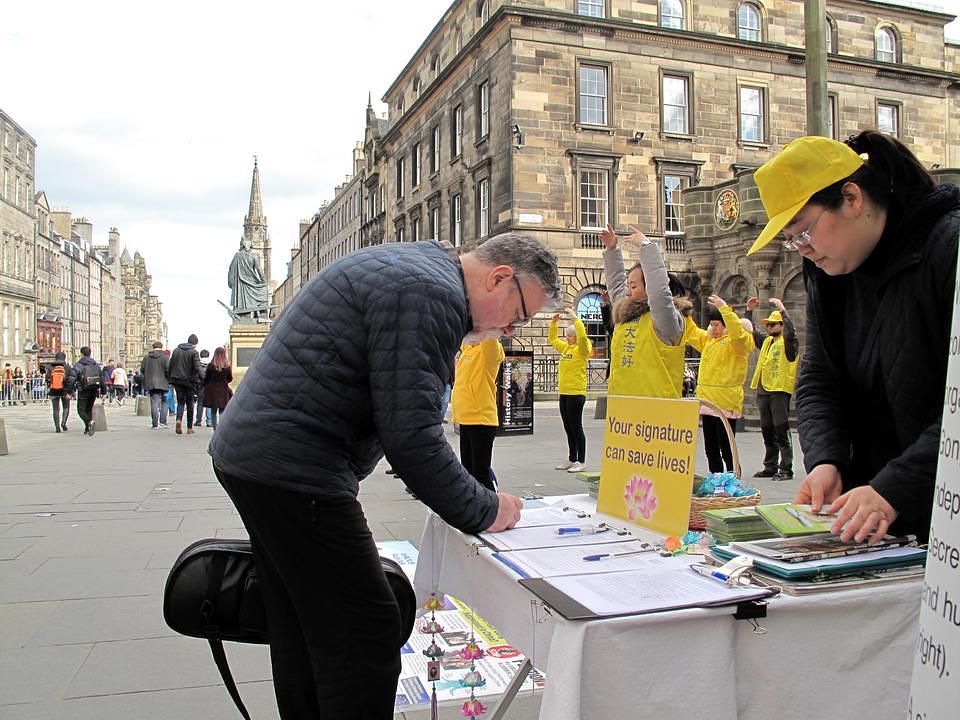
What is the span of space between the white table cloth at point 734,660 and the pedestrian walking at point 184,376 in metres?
17.0

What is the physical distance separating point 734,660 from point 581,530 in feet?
2.92

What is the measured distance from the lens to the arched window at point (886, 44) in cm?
3497

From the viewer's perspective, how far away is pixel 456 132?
36.0m

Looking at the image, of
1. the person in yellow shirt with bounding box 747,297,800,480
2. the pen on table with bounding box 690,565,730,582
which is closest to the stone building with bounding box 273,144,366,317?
the person in yellow shirt with bounding box 747,297,800,480

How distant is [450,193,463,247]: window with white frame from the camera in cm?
3544

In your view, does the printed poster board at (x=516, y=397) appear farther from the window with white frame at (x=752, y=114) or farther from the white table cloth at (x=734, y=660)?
the window with white frame at (x=752, y=114)

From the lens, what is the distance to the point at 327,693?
2.18 m

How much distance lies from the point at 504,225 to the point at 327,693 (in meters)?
28.4

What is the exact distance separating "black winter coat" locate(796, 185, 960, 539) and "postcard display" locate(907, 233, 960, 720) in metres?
1.12

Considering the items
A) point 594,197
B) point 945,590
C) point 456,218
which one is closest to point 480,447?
point 945,590

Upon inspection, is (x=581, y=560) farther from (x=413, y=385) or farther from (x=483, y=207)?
(x=483, y=207)

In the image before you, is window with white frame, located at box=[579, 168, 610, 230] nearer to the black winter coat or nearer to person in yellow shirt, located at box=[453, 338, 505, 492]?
person in yellow shirt, located at box=[453, 338, 505, 492]

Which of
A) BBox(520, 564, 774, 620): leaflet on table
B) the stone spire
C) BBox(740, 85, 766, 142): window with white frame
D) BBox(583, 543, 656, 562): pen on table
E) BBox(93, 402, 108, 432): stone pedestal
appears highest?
the stone spire

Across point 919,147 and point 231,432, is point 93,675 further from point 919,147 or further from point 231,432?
point 919,147
